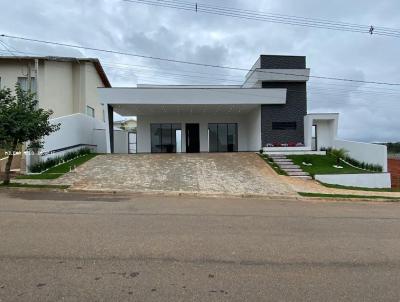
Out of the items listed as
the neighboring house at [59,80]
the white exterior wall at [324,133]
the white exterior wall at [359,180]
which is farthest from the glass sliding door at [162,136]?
the white exterior wall at [359,180]

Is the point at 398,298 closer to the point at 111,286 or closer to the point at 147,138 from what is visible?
the point at 111,286

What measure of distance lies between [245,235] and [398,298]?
3711mm

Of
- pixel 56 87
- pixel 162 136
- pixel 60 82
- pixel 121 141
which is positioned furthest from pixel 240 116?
pixel 56 87

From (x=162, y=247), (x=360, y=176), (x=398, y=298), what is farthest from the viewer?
(x=360, y=176)

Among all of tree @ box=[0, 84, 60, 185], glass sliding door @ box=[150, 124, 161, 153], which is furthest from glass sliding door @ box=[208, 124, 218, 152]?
tree @ box=[0, 84, 60, 185]

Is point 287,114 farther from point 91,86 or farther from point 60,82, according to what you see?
point 60,82

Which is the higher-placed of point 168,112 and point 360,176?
point 168,112

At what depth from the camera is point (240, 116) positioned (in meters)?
34.5

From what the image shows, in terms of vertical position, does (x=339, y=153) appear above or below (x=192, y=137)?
below

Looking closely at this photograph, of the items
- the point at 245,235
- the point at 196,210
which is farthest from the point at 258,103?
the point at 245,235

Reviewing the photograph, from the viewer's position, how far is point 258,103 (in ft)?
93.3

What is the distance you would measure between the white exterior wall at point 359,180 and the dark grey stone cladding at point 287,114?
7452 millimetres

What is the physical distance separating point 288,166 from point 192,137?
11441mm

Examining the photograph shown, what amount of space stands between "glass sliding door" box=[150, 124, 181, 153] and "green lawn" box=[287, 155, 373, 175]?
1086cm
